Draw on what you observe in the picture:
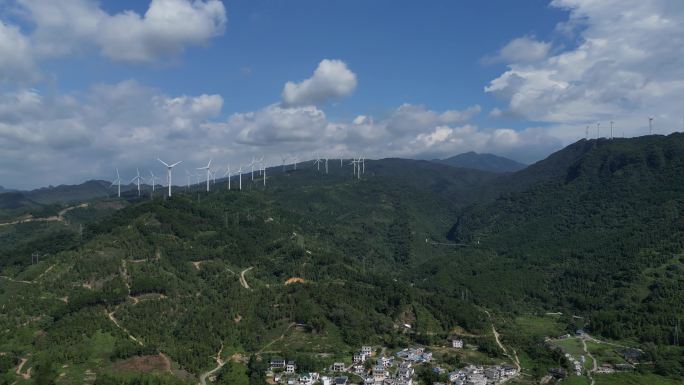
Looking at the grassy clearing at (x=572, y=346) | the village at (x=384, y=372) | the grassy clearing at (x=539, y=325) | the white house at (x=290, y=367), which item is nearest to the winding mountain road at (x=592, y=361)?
the grassy clearing at (x=572, y=346)

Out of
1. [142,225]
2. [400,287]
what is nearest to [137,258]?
[142,225]

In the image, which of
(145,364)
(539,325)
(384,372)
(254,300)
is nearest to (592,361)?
(539,325)

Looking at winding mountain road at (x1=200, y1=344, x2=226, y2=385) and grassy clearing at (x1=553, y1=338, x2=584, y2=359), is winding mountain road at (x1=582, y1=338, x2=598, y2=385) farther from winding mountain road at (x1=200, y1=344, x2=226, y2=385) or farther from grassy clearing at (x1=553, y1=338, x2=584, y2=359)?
winding mountain road at (x1=200, y1=344, x2=226, y2=385)

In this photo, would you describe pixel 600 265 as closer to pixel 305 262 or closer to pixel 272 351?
pixel 305 262

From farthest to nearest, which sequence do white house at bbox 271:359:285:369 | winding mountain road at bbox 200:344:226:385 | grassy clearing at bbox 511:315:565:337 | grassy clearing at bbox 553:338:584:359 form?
grassy clearing at bbox 511:315:565:337 → grassy clearing at bbox 553:338:584:359 → white house at bbox 271:359:285:369 → winding mountain road at bbox 200:344:226:385

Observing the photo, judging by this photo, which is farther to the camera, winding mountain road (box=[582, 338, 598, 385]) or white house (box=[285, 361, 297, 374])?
winding mountain road (box=[582, 338, 598, 385])

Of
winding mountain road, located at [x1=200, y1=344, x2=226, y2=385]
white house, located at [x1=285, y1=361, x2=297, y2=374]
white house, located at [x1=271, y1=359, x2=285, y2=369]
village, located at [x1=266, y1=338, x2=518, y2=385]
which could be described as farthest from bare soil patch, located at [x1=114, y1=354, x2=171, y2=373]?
white house, located at [x1=285, y1=361, x2=297, y2=374]

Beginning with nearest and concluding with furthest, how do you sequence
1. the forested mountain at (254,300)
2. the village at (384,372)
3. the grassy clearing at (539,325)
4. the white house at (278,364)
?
1. the village at (384,372)
2. the white house at (278,364)
3. the forested mountain at (254,300)
4. the grassy clearing at (539,325)

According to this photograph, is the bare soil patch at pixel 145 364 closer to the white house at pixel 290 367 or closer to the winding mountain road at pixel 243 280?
the white house at pixel 290 367

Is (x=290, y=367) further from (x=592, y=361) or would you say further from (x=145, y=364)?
(x=592, y=361)
